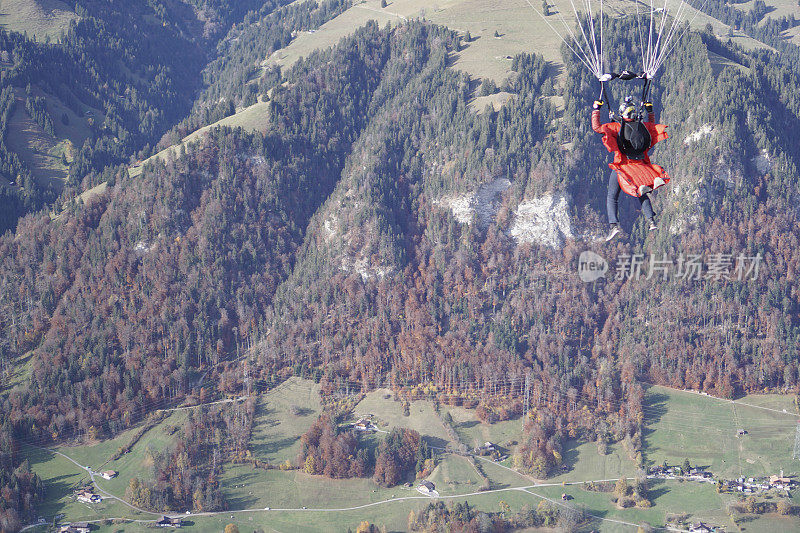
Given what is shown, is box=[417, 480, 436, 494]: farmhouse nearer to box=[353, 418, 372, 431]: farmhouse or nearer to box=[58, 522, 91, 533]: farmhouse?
box=[353, 418, 372, 431]: farmhouse

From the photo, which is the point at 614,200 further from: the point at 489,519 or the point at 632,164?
the point at 489,519

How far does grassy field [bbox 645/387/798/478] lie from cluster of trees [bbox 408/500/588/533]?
22513 mm

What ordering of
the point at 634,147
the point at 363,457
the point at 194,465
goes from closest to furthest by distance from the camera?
the point at 634,147 → the point at 363,457 → the point at 194,465

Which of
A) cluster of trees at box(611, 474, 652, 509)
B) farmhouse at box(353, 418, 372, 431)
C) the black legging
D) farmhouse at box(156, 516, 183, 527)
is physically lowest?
cluster of trees at box(611, 474, 652, 509)

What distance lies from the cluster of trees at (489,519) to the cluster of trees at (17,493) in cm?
5979

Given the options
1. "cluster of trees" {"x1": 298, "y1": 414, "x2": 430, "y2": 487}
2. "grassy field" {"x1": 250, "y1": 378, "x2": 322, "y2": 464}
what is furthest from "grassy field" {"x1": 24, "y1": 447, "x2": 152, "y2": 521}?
"cluster of trees" {"x1": 298, "y1": 414, "x2": 430, "y2": 487}

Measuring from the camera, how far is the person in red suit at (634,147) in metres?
65.6

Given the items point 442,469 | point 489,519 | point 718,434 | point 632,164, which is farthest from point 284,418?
point 632,164

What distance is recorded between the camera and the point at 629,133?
216 ft

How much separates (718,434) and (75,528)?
104 metres

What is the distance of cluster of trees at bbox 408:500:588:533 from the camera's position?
148625 millimetres

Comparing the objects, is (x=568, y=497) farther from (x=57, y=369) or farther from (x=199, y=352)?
(x=57, y=369)

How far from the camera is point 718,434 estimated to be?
167250 mm

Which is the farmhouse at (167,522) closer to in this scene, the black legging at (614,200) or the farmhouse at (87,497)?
the farmhouse at (87,497)
